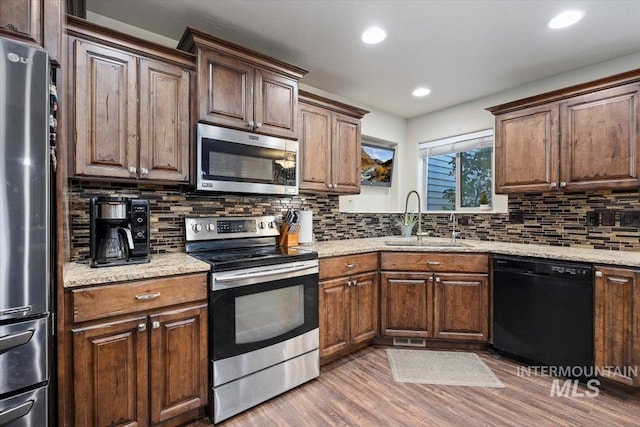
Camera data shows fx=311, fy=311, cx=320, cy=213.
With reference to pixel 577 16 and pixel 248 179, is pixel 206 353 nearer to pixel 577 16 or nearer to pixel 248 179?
pixel 248 179

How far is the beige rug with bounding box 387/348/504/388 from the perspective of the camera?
7.52 ft

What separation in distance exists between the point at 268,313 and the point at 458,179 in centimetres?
288

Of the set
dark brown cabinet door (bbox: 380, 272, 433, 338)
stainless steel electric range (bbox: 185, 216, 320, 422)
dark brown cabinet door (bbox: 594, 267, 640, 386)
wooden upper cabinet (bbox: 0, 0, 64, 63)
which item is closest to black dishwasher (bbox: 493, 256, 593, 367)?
dark brown cabinet door (bbox: 594, 267, 640, 386)

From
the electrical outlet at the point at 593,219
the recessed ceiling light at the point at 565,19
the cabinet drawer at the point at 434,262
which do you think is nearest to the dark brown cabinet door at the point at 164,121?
the cabinet drawer at the point at 434,262

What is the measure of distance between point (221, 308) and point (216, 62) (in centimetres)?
161

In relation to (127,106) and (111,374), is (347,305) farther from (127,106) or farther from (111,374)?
(127,106)

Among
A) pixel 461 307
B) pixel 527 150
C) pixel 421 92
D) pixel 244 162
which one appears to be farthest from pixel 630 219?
pixel 244 162

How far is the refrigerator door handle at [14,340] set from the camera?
3.76ft

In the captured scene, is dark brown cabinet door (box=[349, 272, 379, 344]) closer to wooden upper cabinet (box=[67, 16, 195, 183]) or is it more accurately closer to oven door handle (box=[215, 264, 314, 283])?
oven door handle (box=[215, 264, 314, 283])

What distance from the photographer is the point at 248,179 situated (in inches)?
89.6

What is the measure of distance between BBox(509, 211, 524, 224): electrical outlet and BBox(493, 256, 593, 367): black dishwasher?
2.57ft

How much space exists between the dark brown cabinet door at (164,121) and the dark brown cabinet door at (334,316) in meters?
1.35

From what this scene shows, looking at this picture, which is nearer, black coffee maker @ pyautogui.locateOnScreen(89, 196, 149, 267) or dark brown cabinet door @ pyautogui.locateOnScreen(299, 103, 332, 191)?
black coffee maker @ pyautogui.locateOnScreen(89, 196, 149, 267)

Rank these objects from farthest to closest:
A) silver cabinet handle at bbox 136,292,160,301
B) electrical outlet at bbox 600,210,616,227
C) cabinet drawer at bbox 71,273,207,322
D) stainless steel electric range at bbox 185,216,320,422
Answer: electrical outlet at bbox 600,210,616,227, stainless steel electric range at bbox 185,216,320,422, silver cabinet handle at bbox 136,292,160,301, cabinet drawer at bbox 71,273,207,322
